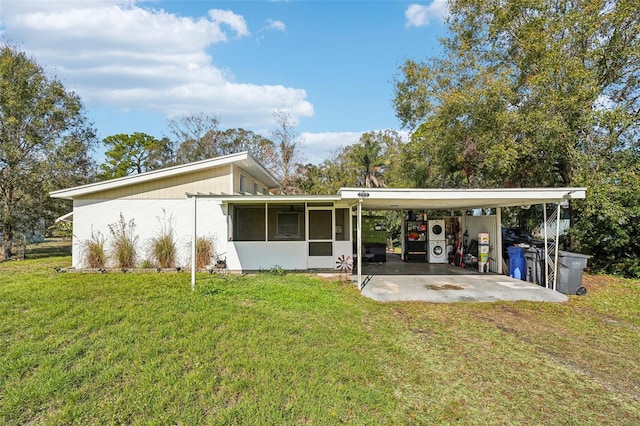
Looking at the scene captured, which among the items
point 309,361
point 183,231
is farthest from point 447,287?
point 183,231

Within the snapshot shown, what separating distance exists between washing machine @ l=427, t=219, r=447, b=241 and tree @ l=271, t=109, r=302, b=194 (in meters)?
15.1

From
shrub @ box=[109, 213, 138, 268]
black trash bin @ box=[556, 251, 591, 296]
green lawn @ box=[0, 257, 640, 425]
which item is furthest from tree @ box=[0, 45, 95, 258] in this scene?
black trash bin @ box=[556, 251, 591, 296]

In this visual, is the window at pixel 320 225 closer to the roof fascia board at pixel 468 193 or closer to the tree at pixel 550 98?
the roof fascia board at pixel 468 193

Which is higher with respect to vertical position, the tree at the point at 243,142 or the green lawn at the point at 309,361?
the tree at the point at 243,142

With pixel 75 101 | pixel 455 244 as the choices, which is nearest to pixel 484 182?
pixel 455 244

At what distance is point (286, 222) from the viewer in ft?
32.1

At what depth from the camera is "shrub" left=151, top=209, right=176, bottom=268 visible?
9.69m

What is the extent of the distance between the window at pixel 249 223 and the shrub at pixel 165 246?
1904mm

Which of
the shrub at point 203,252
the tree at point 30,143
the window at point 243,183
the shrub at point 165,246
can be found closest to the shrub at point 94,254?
the shrub at point 165,246

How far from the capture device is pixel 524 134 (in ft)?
31.3

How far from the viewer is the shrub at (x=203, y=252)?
9.48 metres

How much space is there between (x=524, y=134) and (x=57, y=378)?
37.0 feet

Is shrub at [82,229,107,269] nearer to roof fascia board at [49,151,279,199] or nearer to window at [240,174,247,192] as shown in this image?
roof fascia board at [49,151,279,199]

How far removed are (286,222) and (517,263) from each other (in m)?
6.43
